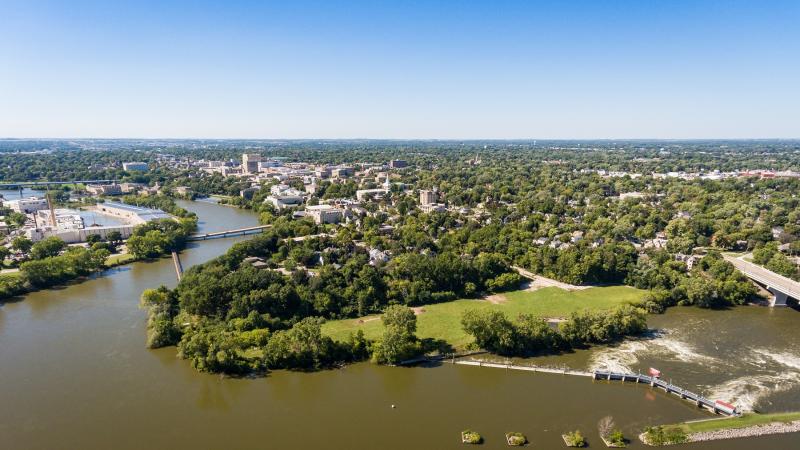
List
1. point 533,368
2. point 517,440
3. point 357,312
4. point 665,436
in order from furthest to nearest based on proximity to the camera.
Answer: point 357,312 → point 533,368 → point 665,436 → point 517,440

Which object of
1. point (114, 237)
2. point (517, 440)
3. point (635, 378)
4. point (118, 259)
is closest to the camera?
point (517, 440)

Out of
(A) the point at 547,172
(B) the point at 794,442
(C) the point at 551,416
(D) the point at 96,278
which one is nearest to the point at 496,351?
(C) the point at 551,416

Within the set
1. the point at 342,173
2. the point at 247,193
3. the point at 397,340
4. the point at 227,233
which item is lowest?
the point at 227,233

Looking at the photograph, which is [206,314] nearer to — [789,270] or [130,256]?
[130,256]

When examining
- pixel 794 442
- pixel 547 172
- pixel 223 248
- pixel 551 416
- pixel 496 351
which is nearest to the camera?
pixel 794 442

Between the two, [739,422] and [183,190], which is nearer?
[739,422]

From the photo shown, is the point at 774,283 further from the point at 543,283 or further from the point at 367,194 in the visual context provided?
the point at 367,194

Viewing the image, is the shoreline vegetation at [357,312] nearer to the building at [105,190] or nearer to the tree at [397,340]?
the tree at [397,340]

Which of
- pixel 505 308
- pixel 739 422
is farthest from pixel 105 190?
pixel 739 422
